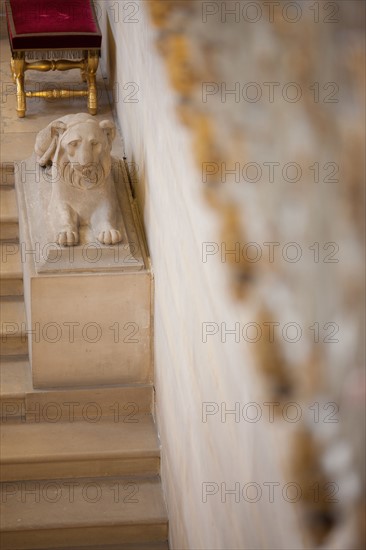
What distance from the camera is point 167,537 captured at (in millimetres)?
5293

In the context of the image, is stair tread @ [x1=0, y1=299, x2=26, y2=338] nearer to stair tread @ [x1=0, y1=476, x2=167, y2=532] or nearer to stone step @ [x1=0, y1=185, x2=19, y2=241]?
stone step @ [x1=0, y1=185, x2=19, y2=241]

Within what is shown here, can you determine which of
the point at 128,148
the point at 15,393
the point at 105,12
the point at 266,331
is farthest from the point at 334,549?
the point at 105,12

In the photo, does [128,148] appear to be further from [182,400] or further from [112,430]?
[182,400]

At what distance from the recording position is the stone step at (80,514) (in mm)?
5230

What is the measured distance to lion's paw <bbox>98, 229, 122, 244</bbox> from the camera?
5.41 metres

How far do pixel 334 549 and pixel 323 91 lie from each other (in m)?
0.76

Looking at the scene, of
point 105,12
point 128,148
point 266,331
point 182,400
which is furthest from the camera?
Answer: point 105,12

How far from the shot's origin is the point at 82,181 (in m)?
5.50

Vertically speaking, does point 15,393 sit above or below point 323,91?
below

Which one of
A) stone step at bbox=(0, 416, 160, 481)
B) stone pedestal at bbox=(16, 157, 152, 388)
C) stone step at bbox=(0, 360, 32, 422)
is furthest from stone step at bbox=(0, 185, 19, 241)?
stone step at bbox=(0, 416, 160, 481)

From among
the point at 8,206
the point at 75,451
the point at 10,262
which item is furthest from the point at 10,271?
the point at 75,451

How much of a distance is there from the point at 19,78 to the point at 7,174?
907mm

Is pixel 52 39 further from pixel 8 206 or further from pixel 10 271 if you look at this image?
pixel 10 271

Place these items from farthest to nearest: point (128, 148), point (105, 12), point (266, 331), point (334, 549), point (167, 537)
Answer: point (105, 12) → point (128, 148) → point (167, 537) → point (266, 331) → point (334, 549)
